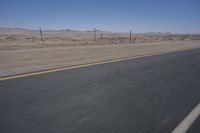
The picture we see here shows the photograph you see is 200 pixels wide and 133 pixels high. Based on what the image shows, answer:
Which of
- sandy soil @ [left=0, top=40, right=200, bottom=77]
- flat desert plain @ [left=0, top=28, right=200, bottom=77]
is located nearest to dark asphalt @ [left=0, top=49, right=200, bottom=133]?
sandy soil @ [left=0, top=40, right=200, bottom=77]

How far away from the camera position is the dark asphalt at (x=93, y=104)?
207 cm

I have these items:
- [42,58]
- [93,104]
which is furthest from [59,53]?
[93,104]

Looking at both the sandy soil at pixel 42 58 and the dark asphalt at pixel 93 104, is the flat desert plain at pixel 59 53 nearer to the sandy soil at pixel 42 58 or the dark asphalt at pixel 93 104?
the sandy soil at pixel 42 58

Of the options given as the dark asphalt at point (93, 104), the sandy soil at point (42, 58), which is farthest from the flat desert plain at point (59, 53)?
the dark asphalt at point (93, 104)

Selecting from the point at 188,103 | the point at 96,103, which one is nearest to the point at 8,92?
the point at 96,103

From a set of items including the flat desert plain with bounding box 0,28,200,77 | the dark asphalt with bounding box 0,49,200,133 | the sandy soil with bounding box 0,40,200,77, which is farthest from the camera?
the flat desert plain with bounding box 0,28,200,77

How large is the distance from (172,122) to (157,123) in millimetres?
260

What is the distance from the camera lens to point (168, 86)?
3.94 meters

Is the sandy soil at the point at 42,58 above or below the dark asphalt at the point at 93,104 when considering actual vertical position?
above

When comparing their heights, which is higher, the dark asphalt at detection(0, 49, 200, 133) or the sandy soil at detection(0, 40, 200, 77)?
the sandy soil at detection(0, 40, 200, 77)

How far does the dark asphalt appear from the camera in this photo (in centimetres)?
207

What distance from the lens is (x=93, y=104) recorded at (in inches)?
108

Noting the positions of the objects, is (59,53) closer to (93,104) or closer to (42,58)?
(42,58)

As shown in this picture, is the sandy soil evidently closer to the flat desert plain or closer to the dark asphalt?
the flat desert plain
